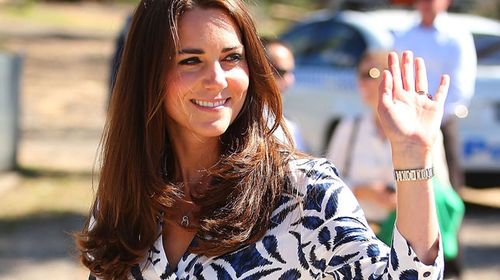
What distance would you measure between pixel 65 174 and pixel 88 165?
732 mm

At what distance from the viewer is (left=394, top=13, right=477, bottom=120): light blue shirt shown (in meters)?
6.89

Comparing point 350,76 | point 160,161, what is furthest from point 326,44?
point 160,161

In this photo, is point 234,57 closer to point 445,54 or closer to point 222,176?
point 222,176

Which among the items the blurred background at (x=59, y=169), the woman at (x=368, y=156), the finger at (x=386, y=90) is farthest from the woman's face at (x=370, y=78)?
the finger at (x=386, y=90)

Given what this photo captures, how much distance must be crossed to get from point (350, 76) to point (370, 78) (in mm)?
3953

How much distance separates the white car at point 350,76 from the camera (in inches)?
353

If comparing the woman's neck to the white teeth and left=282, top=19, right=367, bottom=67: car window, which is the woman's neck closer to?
the white teeth

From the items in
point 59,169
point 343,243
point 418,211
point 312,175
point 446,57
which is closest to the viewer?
point 418,211

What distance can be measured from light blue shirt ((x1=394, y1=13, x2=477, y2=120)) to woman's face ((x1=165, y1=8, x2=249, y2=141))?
171 inches

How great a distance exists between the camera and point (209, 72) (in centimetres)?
259

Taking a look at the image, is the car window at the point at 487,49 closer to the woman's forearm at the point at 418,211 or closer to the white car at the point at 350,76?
the white car at the point at 350,76

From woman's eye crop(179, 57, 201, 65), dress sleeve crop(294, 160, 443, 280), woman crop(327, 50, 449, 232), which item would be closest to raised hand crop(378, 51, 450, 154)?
dress sleeve crop(294, 160, 443, 280)

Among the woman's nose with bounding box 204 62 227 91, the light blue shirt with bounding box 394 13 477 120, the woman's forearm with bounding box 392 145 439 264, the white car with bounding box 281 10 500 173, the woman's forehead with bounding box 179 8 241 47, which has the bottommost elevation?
the white car with bounding box 281 10 500 173

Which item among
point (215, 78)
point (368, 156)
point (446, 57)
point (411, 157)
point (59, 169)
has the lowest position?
point (59, 169)
